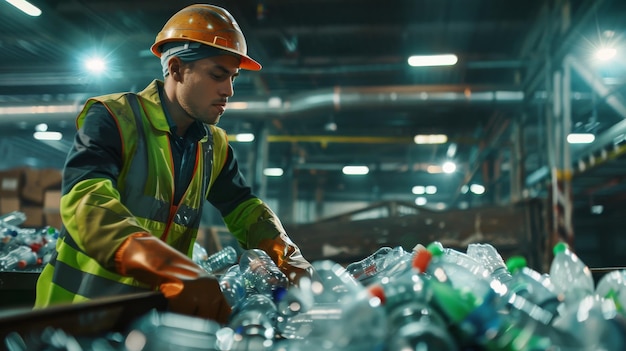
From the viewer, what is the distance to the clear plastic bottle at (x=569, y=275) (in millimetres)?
1292

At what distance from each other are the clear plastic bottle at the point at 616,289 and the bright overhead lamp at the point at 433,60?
601 cm

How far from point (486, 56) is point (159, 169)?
731 centimetres

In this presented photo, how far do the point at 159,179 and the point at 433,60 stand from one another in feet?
20.1

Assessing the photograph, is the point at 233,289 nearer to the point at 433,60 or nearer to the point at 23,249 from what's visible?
the point at 23,249

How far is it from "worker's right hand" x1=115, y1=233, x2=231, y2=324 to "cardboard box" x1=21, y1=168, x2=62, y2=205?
20.7 feet

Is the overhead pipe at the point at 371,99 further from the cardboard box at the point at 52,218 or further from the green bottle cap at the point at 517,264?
the green bottle cap at the point at 517,264

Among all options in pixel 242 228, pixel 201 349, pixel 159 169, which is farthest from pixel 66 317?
pixel 242 228

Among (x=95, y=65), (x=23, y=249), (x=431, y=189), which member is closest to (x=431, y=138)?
(x=95, y=65)

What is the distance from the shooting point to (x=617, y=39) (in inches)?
209

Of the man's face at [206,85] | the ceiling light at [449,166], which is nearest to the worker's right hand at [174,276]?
the man's face at [206,85]

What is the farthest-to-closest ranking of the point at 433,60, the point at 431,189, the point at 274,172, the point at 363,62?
the point at 431,189
the point at 274,172
the point at 363,62
the point at 433,60

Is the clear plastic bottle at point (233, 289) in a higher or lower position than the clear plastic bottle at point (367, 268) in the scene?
lower

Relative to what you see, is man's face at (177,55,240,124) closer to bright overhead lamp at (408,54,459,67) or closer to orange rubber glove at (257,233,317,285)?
orange rubber glove at (257,233,317,285)

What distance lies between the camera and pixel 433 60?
7199 mm
